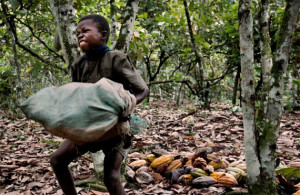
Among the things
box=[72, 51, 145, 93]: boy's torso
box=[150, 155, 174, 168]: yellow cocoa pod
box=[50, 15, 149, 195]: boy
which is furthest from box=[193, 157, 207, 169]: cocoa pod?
box=[72, 51, 145, 93]: boy's torso

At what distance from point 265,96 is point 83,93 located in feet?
4.88

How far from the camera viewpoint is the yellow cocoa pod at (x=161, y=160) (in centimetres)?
293

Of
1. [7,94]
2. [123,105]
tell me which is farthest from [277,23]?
[7,94]

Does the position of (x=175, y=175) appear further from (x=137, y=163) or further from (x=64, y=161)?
(x=64, y=161)

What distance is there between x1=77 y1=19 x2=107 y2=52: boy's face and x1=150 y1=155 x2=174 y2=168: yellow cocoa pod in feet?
5.39

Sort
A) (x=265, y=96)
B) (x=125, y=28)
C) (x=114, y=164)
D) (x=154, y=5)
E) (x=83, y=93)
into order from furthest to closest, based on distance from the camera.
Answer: (x=154, y=5) → (x=125, y=28) → (x=265, y=96) → (x=114, y=164) → (x=83, y=93)

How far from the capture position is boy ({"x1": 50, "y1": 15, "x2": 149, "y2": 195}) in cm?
174

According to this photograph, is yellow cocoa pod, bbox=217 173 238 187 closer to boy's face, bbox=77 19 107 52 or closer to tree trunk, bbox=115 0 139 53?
A: tree trunk, bbox=115 0 139 53

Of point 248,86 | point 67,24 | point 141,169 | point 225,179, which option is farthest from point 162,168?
point 67,24

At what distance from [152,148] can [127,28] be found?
6.00ft

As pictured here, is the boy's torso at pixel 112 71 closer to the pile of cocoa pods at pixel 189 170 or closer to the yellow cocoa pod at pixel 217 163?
the pile of cocoa pods at pixel 189 170

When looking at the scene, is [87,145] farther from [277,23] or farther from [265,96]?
[277,23]

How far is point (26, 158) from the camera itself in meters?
3.36

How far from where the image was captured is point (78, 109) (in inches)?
50.3
